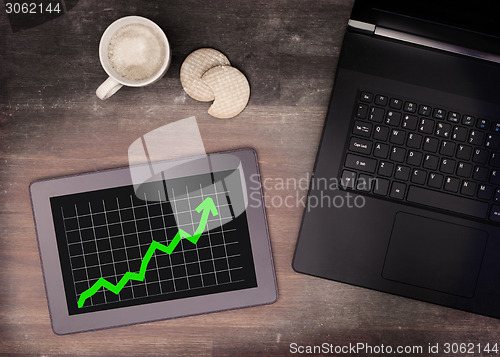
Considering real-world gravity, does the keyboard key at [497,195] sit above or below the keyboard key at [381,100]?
below

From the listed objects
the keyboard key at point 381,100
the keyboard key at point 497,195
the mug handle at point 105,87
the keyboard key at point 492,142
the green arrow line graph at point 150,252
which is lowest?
the green arrow line graph at point 150,252

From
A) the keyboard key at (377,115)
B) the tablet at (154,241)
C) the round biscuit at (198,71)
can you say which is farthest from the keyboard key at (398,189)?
the round biscuit at (198,71)

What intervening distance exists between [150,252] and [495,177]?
22.4 inches

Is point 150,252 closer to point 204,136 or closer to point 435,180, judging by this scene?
point 204,136

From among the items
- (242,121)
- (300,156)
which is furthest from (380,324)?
(242,121)

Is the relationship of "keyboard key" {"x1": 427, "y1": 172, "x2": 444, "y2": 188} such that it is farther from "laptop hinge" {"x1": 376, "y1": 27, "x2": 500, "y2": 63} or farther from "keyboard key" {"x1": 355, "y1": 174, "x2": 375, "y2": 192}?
"laptop hinge" {"x1": 376, "y1": 27, "x2": 500, "y2": 63}

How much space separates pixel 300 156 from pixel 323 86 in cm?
12

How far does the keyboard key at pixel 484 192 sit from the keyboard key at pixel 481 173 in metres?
0.01

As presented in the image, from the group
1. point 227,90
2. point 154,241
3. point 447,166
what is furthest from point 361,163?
point 154,241

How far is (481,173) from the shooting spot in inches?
26.1

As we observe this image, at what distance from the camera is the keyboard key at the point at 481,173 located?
66 centimetres

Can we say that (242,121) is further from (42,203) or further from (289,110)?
(42,203)

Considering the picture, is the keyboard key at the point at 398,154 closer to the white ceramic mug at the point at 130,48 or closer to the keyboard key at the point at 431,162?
the keyboard key at the point at 431,162

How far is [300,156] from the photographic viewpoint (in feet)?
2.35
